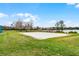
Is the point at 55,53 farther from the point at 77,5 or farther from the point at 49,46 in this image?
the point at 77,5

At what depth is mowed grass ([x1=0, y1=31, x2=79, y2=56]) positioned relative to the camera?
227cm

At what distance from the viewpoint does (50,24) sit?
2326mm

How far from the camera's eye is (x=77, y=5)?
2.26 m

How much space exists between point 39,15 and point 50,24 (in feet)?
0.47

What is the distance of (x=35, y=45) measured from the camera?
7.61ft

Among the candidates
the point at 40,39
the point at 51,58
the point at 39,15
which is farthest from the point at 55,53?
the point at 39,15

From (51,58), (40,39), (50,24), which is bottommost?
(51,58)

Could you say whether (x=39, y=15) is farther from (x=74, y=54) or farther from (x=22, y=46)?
(x=74, y=54)

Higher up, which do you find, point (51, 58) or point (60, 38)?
point (60, 38)

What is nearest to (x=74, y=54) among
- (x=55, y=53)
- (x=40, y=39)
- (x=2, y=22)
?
(x=55, y=53)

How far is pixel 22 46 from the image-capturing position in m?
2.31

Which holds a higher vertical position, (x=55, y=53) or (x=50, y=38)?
(x=50, y=38)

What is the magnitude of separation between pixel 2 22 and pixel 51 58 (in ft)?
1.99

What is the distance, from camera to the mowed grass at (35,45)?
7.46ft
